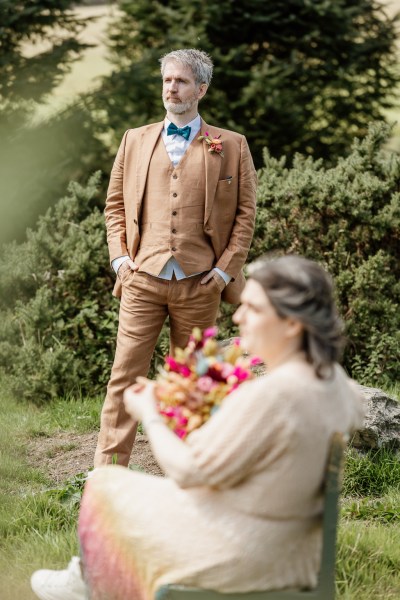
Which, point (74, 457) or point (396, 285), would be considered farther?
point (396, 285)

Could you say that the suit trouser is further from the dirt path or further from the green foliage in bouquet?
the green foliage in bouquet

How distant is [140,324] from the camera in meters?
4.19

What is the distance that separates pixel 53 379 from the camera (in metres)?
5.86

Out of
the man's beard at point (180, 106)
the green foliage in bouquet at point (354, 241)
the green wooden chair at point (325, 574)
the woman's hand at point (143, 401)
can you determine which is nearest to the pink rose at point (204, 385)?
the woman's hand at point (143, 401)

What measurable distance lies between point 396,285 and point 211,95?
436cm

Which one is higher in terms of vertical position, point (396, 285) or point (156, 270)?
point (156, 270)

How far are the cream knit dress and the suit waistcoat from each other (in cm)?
175

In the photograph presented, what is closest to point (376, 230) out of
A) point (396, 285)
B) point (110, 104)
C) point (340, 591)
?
point (396, 285)

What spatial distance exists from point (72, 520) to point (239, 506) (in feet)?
5.99

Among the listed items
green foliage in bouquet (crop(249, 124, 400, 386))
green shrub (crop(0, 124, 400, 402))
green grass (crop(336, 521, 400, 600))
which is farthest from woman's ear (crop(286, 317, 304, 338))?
green foliage in bouquet (crop(249, 124, 400, 386))

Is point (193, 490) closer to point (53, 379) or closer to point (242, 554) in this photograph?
point (242, 554)

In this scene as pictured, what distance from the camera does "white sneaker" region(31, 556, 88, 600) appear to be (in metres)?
2.68

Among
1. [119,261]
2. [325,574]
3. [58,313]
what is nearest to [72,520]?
[119,261]

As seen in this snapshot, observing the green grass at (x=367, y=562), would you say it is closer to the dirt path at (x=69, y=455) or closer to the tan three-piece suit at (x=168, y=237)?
the tan three-piece suit at (x=168, y=237)
